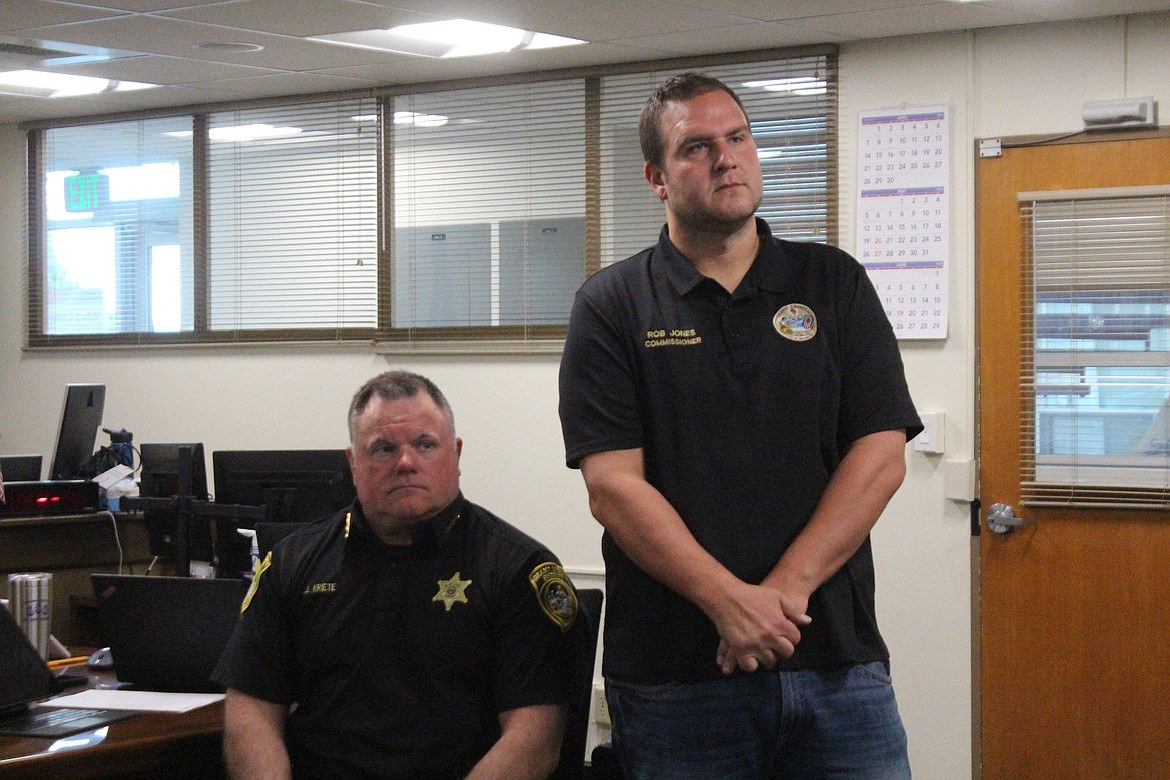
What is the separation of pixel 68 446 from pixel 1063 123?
359 cm

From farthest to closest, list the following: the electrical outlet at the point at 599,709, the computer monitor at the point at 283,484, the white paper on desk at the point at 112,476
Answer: the electrical outlet at the point at 599,709, the white paper on desk at the point at 112,476, the computer monitor at the point at 283,484

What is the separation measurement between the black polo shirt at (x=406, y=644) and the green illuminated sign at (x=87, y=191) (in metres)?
3.83

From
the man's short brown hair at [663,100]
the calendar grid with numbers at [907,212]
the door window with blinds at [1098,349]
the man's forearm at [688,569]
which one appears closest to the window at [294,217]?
the calendar grid with numbers at [907,212]

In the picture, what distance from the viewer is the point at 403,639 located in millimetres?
2131

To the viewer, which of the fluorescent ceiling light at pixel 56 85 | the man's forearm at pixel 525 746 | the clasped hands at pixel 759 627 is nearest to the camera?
the clasped hands at pixel 759 627

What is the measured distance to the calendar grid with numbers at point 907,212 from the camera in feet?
13.0

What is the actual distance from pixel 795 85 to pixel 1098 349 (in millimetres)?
1316

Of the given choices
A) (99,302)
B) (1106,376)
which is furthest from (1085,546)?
(99,302)

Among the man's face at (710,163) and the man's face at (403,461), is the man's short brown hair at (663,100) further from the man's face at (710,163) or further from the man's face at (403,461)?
the man's face at (403,461)

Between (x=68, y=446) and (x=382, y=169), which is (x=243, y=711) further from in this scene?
(x=382, y=169)

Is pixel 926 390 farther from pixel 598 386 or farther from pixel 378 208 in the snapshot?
pixel 598 386

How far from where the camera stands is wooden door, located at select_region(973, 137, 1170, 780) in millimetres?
3744

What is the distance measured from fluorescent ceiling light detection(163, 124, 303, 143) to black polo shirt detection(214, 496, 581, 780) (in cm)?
323

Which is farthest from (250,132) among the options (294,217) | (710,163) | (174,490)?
(710,163)
